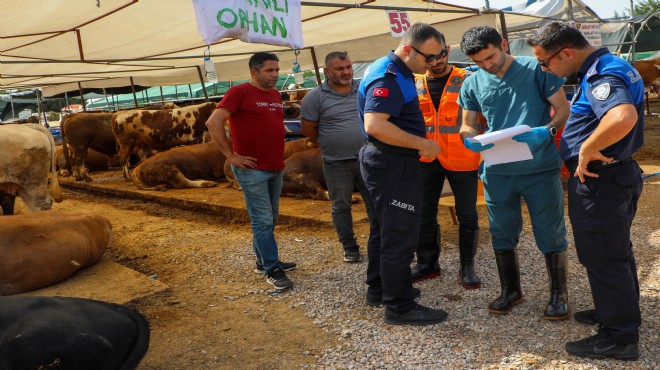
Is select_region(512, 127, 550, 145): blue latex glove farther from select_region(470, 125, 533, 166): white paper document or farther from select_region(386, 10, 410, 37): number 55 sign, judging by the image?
select_region(386, 10, 410, 37): number 55 sign

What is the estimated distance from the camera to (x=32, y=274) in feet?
15.6

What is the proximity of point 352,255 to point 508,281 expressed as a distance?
5.56 ft

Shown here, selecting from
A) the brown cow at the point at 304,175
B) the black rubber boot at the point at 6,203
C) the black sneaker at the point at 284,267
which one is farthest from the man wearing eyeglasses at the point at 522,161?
the black rubber boot at the point at 6,203

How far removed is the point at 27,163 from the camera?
22.2 ft

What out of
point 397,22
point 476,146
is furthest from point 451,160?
point 397,22

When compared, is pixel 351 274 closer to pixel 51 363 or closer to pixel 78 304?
pixel 78 304

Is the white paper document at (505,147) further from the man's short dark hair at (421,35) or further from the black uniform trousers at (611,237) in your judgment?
the man's short dark hair at (421,35)

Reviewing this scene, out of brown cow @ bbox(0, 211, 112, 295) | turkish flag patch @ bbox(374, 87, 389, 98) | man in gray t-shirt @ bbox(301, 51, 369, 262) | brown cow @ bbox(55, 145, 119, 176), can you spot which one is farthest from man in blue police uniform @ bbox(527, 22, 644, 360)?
brown cow @ bbox(55, 145, 119, 176)

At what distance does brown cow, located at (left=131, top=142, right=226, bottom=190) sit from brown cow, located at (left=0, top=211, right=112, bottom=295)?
16.4ft

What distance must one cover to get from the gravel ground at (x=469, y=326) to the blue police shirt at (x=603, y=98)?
108 centimetres

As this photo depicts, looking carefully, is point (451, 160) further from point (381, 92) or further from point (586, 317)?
point (586, 317)

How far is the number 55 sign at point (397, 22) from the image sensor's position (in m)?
7.42

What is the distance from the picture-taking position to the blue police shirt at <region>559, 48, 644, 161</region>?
2.73 metres

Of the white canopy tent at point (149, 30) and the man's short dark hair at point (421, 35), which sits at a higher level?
the white canopy tent at point (149, 30)
